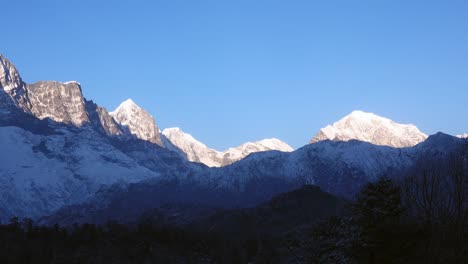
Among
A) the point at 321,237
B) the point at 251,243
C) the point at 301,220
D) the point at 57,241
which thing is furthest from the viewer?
the point at 301,220

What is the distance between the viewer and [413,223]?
4809 centimetres

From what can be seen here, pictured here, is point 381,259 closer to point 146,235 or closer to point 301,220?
point 146,235

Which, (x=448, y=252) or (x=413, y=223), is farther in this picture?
(x=448, y=252)

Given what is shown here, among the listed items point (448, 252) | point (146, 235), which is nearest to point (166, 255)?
point (146, 235)

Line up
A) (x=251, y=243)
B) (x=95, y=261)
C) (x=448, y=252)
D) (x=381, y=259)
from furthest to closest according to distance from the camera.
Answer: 1. (x=251, y=243)
2. (x=95, y=261)
3. (x=448, y=252)
4. (x=381, y=259)

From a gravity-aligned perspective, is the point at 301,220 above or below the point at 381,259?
above

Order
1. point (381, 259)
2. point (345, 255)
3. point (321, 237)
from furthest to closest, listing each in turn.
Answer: point (321, 237) < point (345, 255) < point (381, 259)

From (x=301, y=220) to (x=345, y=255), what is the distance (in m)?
142

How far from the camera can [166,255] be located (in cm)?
10888

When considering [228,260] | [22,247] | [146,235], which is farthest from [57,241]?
[228,260]

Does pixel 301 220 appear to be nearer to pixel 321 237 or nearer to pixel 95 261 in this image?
pixel 95 261

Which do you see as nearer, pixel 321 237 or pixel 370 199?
pixel 370 199

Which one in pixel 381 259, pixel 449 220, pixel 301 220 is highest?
pixel 301 220

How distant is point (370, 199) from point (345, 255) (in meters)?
4.70
